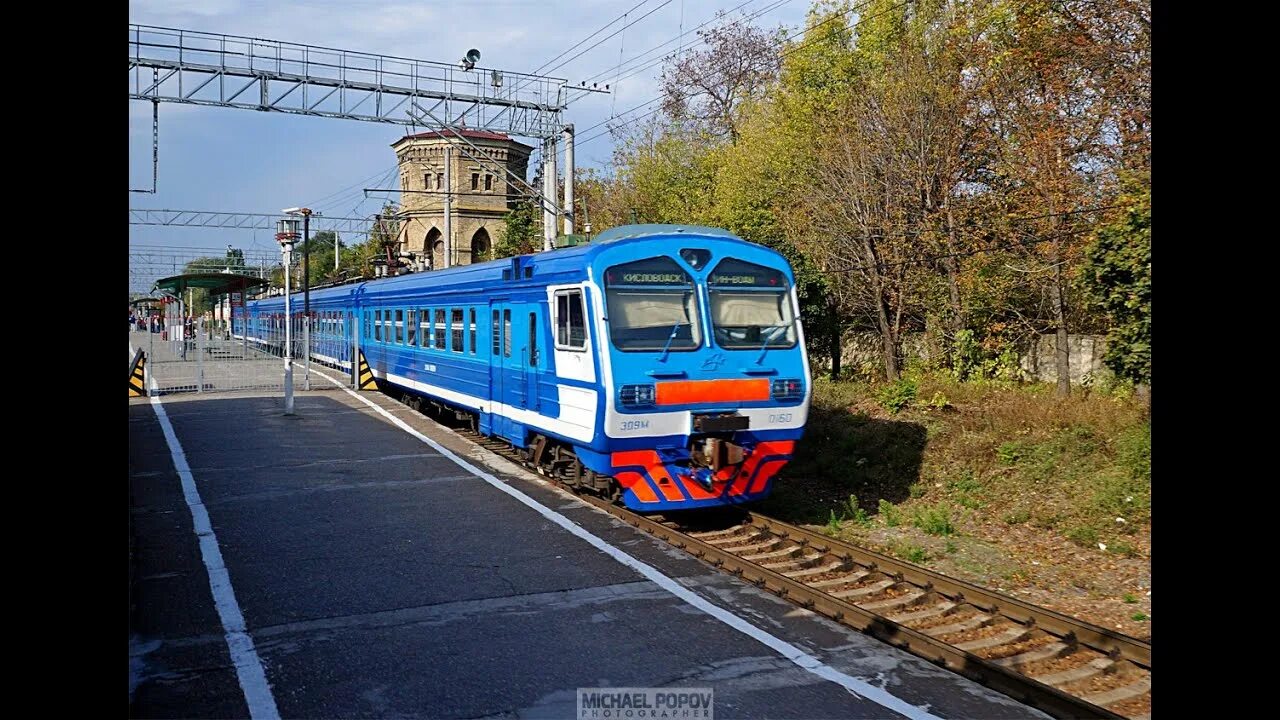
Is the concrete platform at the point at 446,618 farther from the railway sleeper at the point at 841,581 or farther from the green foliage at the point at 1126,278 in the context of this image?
the green foliage at the point at 1126,278

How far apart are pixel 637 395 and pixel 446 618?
325cm

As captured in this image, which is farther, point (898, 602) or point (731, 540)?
point (731, 540)

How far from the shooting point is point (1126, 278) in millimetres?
12109

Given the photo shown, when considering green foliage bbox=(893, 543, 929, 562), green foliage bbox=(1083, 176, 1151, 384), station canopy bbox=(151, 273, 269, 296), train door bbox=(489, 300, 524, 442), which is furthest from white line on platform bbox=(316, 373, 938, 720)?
station canopy bbox=(151, 273, 269, 296)

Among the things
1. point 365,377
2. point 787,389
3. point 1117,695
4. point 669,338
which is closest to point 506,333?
point 669,338

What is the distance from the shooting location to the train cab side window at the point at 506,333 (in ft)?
42.2

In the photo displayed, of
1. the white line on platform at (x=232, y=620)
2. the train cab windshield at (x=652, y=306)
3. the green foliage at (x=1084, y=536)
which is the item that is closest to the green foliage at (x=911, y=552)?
the green foliage at (x=1084, y=536)

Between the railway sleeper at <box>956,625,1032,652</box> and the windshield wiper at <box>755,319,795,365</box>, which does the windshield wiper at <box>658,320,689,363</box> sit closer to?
the windshield wiper at <box>755,319,795,365</box>

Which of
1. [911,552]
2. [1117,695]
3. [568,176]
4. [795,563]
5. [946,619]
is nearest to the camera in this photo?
[1117,695]

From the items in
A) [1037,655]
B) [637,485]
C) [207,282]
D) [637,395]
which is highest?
[207,282]

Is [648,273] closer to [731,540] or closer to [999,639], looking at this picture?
[731,540]
